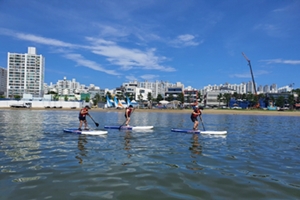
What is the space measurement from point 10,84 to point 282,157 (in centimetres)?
20102

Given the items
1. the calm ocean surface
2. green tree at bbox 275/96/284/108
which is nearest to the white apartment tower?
green tree at bbox 275/96/284/108

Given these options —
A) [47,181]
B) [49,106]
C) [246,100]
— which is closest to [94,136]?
[47,181]

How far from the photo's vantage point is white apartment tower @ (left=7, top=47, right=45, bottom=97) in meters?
179

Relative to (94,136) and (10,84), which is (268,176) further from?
(10,84)

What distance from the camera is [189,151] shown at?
12.2 meters

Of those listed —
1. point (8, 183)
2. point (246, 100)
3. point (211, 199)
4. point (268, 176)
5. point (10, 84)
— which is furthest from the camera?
point (10, 84)

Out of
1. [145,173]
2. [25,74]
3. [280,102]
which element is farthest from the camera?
[25,74]

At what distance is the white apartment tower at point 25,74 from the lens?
17862 centimetres

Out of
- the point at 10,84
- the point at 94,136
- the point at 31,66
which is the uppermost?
the point at 31,66

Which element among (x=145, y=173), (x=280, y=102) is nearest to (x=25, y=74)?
(x=280, y=102)

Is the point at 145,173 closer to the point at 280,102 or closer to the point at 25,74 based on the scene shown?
the point at 280,102

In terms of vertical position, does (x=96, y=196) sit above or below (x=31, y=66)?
below

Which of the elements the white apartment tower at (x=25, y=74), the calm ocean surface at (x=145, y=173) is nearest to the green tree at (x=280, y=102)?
the calm ocean surface at (x=145, y=173)

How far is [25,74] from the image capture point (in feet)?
595
